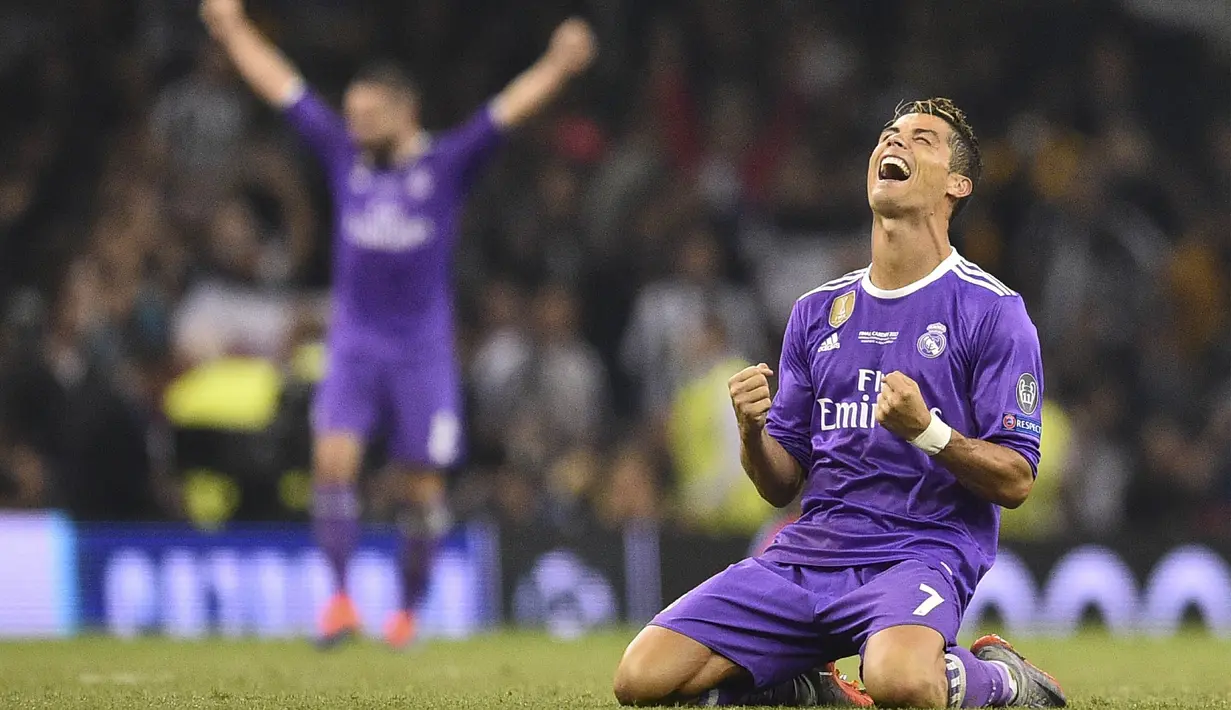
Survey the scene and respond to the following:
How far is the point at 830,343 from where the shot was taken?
17.9ft

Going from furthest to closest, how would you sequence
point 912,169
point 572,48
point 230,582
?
point 230,582
point 572,48
point 912,169

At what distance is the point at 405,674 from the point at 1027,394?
9.73 ft

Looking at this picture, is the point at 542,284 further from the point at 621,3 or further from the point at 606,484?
the point at 621,3

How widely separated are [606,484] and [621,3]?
16.0ft

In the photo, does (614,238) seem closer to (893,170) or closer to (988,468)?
(893,170)

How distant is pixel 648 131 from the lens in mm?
14930

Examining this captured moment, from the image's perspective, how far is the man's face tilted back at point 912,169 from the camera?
17.4ft

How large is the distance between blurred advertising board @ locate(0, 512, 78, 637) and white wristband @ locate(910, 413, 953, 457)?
6797 mm

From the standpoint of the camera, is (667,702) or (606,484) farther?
(606,484)

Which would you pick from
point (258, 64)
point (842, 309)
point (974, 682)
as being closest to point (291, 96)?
point (258, 64)

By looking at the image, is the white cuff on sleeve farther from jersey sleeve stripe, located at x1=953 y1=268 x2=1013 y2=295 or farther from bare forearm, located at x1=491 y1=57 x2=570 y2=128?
A: jersey sleeve stripe, located at x1=953 y1=268 x2=1013 y2=295

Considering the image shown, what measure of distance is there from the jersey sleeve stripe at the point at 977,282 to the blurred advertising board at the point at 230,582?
594cm

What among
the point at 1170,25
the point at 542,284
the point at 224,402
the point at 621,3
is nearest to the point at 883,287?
the point at 224,402

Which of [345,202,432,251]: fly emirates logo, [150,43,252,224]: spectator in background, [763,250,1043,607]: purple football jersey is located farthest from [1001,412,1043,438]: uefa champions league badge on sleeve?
[150,43,252,224]: spectator in background
